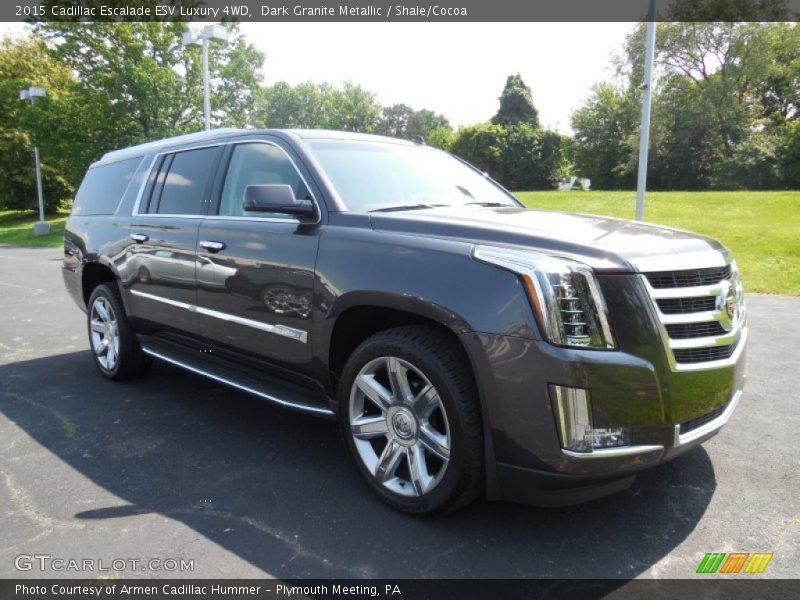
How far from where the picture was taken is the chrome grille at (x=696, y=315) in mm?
2504

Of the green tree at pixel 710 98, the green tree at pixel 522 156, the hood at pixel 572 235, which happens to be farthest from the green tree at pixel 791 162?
the hood at pixel 572 235

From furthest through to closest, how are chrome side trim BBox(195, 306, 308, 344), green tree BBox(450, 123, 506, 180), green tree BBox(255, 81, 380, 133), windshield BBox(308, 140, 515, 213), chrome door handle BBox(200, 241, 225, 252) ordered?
green tree BBox(255, 81, 380, 133), green tree BBox(450, 123, 506, 180), chrome door handle BBox(200, 241, 225, 252), windshield BBox(308, 140, 515, 213), chrome side trim BBox(195, 306, 308, 344)

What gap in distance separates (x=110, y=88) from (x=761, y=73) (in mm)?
40110

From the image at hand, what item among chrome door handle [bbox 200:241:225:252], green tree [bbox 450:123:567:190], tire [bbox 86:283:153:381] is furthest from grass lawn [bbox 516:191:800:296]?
green tree [bbox 450:123:567:190]

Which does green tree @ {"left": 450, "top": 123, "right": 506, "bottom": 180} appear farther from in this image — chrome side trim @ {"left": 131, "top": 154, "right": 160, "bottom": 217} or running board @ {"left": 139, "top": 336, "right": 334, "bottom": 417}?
running board @ {"left": 139, "top": 336, "right": 334, "bottom": 417}

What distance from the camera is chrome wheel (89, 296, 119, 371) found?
512 cm

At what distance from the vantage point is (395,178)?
3.83m

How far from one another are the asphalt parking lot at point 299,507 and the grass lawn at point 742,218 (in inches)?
332

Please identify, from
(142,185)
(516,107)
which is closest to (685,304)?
(142,185)

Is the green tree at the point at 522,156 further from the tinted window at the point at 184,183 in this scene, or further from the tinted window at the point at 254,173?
the tinted window at the point at 254,173

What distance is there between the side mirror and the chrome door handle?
0.68 m

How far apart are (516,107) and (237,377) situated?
5424cm

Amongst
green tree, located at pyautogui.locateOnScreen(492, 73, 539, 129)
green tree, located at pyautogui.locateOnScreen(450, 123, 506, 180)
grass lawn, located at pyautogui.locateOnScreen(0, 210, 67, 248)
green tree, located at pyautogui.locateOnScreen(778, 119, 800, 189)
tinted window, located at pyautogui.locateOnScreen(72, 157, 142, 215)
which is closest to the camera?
tinted window, located at pyautogui.locateOnScreen(72, 157, 142, 215)

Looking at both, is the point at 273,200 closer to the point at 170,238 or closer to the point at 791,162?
the point at 170,238
